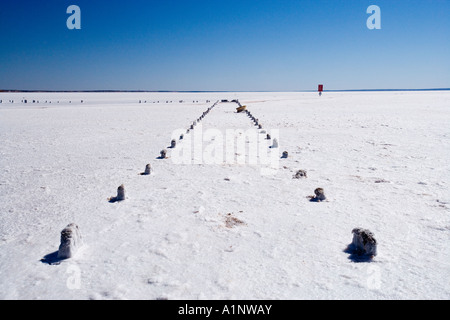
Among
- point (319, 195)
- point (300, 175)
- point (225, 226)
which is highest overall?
point (300, 175)

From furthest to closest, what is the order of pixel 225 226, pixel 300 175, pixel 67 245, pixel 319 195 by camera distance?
pixel 300 175, pixel 319 195, pixel 225 226, pixel 67 245

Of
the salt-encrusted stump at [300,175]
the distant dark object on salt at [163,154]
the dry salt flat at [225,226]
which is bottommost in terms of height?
the dry salt flat at [225,226]

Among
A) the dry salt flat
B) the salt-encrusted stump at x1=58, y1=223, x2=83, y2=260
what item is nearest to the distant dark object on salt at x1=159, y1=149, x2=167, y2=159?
the dry salt flat

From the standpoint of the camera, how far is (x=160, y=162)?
7.06 m

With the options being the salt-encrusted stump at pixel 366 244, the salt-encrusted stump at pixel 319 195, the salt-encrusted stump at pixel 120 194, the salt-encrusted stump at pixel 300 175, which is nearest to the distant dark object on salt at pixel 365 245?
the salt-encrusted stump at pixel 366 244

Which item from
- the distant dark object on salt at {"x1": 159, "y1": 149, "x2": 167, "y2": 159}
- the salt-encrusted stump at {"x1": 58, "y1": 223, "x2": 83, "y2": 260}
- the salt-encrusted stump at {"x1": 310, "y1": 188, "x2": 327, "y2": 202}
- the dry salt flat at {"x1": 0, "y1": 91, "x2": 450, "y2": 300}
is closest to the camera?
the dry salt flat at {"x1": 0, "y1": 91, "x2": 450, "y2": 300}

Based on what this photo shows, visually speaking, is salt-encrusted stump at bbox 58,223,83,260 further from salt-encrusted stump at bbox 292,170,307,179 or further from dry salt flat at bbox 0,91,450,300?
salt-encrusted stump at bbox 292,170,307,179

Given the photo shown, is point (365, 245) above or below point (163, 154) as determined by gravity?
below

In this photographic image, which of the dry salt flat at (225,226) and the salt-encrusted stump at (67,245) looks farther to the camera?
the salt-encrusted stump at (67,245)

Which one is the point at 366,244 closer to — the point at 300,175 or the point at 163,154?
the point at 300,175

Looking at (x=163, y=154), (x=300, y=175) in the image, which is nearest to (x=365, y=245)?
(x=300, y=175)

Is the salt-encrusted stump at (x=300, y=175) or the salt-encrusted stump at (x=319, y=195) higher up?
the salt-encrusted stump at (x=300, y=175)

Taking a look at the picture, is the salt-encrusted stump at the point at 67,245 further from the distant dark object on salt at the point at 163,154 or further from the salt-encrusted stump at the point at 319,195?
the distant dark object on salt at the point at 163,154

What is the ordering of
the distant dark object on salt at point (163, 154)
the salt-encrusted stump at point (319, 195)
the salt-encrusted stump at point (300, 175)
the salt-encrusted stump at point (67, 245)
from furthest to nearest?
the distant dark object on salt at point (163, 154) → the salt-encrusted stump at point (300, 175) → the salt-encrusted stump at point (319, 195) → the salt-encrusted stump at point (67, 245)
